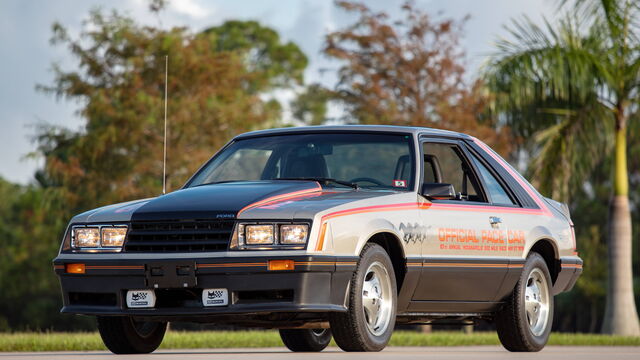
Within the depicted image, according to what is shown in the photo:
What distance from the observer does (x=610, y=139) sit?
24.6 metres

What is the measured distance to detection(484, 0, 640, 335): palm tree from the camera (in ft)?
76.2

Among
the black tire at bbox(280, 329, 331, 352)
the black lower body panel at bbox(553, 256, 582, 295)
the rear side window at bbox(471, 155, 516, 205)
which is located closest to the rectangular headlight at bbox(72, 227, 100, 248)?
the black tire at bbox(280, 329, 331, 352)

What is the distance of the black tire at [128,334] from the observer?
9023 millimetres

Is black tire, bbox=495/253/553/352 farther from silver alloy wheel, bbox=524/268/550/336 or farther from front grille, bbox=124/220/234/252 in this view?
front grille, bbox=124/220/234/252

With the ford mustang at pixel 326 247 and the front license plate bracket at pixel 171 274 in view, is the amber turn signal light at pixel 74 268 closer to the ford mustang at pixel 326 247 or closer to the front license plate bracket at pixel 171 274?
the ford mustang at pixel 326 247

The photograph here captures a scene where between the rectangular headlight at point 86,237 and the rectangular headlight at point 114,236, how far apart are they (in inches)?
2.6

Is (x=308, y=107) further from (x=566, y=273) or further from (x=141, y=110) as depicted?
(x=566, y=273)

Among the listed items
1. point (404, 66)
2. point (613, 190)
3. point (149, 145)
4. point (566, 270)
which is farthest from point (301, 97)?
point (566, 270)

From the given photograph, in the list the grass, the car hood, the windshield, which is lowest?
the grass

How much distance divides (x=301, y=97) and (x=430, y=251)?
54460 mm

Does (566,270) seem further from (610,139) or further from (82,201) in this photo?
(82,201)

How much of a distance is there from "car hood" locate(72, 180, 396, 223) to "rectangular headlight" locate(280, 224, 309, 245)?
7 cm

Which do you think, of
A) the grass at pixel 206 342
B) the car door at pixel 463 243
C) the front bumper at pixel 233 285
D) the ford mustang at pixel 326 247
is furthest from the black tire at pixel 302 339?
the grass at pixel 206 342

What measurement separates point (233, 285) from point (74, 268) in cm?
126
